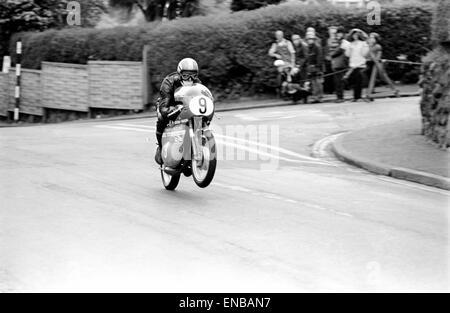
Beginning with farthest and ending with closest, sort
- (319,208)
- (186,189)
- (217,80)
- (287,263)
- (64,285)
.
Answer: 1. (217,80)
2. (186,189)
3. (319,208)
4. (287,263)
5. (64,285)

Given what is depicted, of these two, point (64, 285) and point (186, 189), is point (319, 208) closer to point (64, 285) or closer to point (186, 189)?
point (186, 189)

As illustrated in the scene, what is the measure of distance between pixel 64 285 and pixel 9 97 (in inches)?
972

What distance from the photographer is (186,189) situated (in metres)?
11.5

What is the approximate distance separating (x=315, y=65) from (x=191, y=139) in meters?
14.1

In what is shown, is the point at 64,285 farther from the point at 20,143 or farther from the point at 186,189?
the point at 20,143

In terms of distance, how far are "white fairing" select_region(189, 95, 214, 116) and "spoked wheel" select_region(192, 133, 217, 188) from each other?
0.92 feet

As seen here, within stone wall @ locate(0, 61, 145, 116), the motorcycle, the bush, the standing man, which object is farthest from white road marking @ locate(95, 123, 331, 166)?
stone wall @ locate(0, 61, 145, 116)

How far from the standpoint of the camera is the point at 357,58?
2362 cm

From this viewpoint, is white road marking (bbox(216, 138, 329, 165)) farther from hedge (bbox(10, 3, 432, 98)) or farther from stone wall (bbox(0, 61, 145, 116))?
stone wall (bbox(0, 61, 145, 116))

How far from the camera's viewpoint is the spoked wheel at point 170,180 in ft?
36.9

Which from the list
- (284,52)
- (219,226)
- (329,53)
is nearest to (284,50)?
(284,52)

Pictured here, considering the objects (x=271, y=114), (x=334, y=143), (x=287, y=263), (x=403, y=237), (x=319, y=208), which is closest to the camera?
(x=287, y=263)
